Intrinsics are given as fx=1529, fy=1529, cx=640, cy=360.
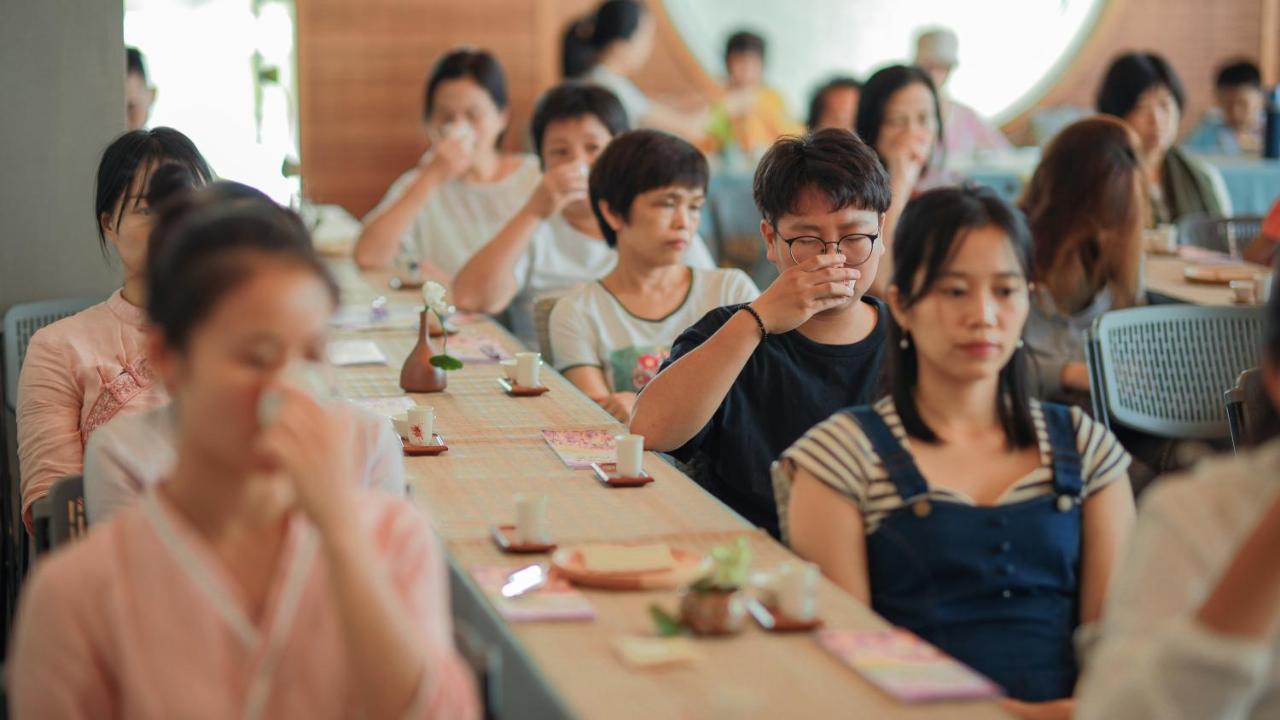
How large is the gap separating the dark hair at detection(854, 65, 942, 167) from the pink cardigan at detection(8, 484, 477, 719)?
3697 millimetres

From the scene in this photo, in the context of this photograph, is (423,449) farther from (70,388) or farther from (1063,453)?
(1063,453)

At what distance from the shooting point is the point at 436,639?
1383mm

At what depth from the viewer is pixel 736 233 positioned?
6.33 meters

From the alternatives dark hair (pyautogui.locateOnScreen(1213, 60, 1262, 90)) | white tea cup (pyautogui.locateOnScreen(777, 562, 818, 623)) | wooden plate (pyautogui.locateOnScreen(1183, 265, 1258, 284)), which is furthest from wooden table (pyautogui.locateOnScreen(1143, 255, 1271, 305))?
dark hair (pyautogui.locateOnScreen(1213, 60, 1262, 90))

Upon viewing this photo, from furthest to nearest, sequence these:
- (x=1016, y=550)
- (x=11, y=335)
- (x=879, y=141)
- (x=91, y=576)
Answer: (x=879, y=141), (x=11, y=335), (x=1016, y=550), (x=91, y=576)

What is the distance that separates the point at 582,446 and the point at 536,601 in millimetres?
816

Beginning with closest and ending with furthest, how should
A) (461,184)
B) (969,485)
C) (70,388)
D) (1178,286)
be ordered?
1. (969,485)
2. (70,388)
3. (1178,286)
4. (461,184)

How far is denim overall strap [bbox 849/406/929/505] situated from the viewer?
1.89m

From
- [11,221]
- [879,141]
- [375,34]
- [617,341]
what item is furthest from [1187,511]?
[375,34]

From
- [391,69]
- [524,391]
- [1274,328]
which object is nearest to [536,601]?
[1274,328]

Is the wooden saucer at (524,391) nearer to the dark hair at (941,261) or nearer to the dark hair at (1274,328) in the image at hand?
the dark hair at (941,261)

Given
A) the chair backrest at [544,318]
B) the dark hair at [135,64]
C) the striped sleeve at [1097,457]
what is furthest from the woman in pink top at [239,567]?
the dark hair at [135,64]

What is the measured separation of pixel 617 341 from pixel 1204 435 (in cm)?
133

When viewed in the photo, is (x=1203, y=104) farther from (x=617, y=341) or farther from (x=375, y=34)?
(x=617, y=341)
